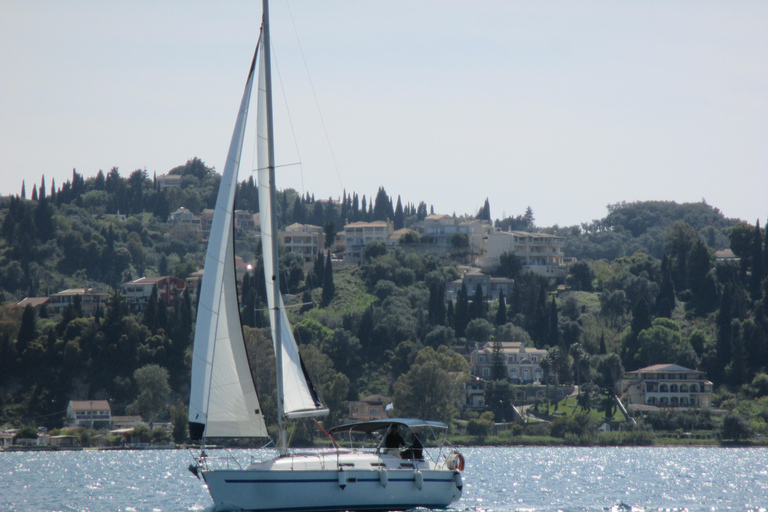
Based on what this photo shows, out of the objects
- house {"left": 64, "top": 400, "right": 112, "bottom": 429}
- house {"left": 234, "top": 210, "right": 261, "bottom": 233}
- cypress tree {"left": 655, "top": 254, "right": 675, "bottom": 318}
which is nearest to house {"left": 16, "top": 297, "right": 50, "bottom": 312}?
house {"left": 64, "top": 400, "right": 112, "bottom": 429}

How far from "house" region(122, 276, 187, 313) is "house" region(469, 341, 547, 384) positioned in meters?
37.4

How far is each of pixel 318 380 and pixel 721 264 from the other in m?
55.2

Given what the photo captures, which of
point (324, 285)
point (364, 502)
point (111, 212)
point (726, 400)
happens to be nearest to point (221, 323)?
point (364, 502)

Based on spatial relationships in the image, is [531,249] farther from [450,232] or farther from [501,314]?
[501,314]

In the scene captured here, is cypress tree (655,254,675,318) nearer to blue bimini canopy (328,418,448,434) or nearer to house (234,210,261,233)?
house (234,210,261,233)

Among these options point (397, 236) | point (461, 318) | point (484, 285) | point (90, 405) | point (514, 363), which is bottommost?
point (90, 405)

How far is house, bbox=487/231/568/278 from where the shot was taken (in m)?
140

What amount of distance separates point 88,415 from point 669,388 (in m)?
53.0

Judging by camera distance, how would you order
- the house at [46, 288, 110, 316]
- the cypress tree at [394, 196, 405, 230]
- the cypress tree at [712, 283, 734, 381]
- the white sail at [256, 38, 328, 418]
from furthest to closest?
the cypress tree at [394, 196, 405, 230]
the house at [46, 288, 110, 316]
the cypress tree at [712, 283, 734, 381]
the white sail at [256, 38, 328, 418]

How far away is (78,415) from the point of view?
90.4 metres

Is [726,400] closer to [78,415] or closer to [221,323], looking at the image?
[78,415]

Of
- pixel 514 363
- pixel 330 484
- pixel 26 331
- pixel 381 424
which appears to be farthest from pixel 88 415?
pixel 330 484

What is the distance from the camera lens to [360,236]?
152875 millimetres

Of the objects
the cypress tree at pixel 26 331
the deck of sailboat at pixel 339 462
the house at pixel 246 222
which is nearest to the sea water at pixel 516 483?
the deck of sailboat at pixel 339 462
